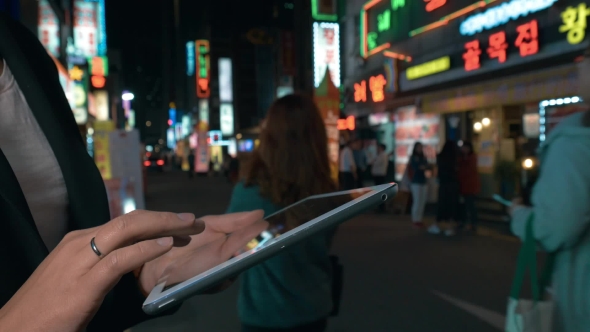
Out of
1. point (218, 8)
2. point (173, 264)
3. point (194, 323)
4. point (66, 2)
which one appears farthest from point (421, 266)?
point (218, 8)

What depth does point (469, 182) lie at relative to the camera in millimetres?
8594

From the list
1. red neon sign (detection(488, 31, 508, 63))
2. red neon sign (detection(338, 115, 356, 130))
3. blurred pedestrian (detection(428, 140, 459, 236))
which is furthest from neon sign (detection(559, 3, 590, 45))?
red neon sign (detection(338, 115, 356, 130))

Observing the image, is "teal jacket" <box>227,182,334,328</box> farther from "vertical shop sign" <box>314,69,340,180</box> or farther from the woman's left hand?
"vertical shop sign" <box>314,69,340,180</box>

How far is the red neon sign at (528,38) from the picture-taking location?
8.51m

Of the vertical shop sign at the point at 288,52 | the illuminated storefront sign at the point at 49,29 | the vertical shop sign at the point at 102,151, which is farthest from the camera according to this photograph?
the vertical shop sign at the point at 288,52

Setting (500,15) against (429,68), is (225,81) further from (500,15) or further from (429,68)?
(500,15)

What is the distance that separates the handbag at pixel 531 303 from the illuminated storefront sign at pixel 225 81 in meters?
47.6

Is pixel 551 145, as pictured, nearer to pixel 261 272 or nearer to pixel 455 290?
pixel 261 272

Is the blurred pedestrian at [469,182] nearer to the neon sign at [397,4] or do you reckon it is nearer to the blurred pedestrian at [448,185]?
the blurred pedestrian at [448,185]

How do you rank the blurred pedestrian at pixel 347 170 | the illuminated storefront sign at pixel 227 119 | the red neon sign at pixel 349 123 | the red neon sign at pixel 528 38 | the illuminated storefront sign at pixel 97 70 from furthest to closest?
the illuminated storefront sign at pixel 227 119, the illuminated storefront sign at pixel 97 70, the red neon sign at pixel 349 123, the blurred pedestrian at pixel 347 170, the red neon sign at pixel 528 38

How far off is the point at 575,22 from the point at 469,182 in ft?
10.5

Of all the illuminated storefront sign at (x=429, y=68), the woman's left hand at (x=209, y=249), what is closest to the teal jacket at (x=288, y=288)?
the woman's left hand at (x=209, y=249)

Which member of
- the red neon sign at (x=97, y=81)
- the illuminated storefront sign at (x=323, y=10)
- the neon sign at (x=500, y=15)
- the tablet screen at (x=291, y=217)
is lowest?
the tablet screen at (x=291, y=217)

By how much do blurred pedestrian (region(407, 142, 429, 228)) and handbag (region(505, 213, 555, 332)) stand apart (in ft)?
24.2
